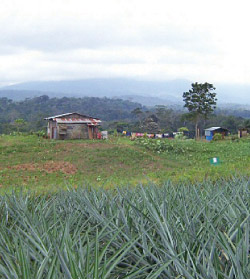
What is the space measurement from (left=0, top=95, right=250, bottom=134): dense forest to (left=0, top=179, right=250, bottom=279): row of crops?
2724 cm

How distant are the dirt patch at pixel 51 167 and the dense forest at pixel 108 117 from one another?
1398cm

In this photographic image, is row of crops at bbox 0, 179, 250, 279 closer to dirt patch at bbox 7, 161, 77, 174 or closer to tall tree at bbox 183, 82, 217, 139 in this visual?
dirt patch at bbox 7, 161, 77, 174

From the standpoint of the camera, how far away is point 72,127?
74.5 feet

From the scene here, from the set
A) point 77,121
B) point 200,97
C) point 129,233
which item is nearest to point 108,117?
point 200,97

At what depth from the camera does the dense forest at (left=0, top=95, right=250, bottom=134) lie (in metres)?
40.9

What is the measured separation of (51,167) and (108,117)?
54704 mm

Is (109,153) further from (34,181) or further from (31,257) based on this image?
(31,257)

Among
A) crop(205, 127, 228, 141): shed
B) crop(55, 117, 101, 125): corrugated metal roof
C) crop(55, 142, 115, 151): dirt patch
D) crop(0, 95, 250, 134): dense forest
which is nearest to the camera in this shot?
crop(55, 142, 115, 151): dirt patch

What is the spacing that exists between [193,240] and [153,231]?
256 mm

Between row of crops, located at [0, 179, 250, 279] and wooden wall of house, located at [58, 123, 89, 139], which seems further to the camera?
wooden wall of house, located at [58, 123, 89, 139]

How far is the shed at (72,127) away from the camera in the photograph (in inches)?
877

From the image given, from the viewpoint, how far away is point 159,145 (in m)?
19.2

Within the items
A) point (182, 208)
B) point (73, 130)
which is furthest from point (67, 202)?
point (73, 130)

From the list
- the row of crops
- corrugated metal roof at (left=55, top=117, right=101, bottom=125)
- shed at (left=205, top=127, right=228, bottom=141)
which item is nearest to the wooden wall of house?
corrugated metal roof at (left=55, top=117, right=101, bottom=125)
